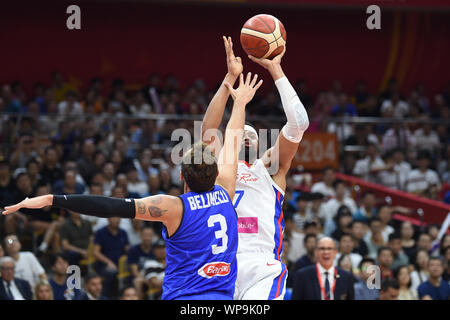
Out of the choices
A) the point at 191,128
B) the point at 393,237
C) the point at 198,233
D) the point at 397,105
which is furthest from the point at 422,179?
the point at 198,233

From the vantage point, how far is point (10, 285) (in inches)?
358

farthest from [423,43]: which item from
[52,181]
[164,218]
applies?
[164,218]

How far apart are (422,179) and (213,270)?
10.6 m

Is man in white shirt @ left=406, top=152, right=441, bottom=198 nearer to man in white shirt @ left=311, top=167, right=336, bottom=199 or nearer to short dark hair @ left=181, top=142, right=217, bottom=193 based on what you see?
man in white shirt @ left=311, top=167, right=336, bottom=199

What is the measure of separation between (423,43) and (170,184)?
32.3 feet

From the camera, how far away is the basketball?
6035 millimetres

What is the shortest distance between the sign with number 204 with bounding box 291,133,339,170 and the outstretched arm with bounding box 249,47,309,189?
879 centimetres

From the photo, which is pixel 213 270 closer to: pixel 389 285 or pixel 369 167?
pixel 389 285

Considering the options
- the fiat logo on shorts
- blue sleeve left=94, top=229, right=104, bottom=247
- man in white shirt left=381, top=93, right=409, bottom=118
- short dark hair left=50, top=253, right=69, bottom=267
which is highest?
man in white shirt left=381, top=93, right=409, bottom=118

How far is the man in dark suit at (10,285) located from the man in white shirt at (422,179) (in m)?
8.14

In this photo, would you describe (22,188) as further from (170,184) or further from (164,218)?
(164,218)

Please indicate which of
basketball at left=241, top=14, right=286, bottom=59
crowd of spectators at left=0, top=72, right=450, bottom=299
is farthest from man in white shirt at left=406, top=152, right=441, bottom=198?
basketball at left=241, top=14, right=286, bottom=59

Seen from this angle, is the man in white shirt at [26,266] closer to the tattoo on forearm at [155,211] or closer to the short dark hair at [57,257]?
the short dark hair at [57,257]
